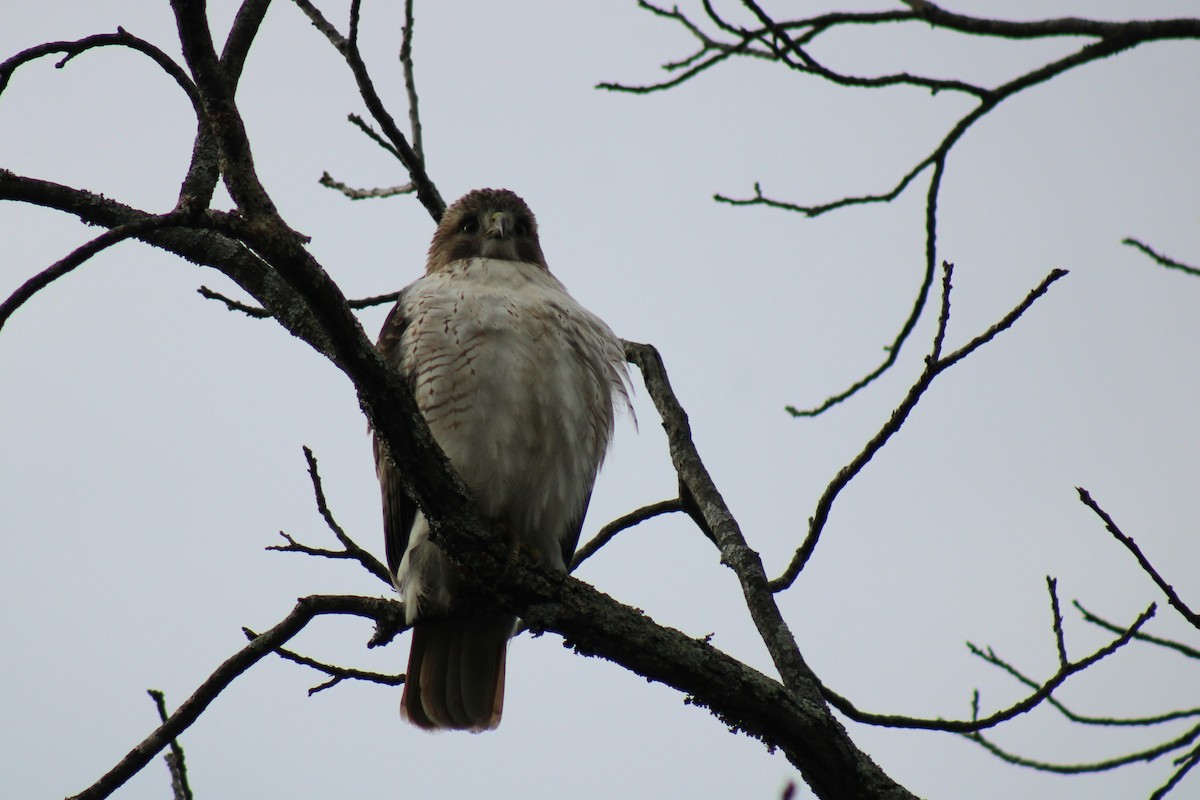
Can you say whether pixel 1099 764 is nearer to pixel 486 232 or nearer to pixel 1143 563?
pixel 1143 563

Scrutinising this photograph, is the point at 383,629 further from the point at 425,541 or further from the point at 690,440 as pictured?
the point at 690,440

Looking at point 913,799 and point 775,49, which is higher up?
point 775,49

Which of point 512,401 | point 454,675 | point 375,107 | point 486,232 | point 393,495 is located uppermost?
point 486,232

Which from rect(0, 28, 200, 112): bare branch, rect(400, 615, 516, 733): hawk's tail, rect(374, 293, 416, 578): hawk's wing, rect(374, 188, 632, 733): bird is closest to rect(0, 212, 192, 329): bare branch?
rect(0, 28, 200, 112): bare branch

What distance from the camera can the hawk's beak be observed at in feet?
17.1

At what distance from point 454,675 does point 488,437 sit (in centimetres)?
95

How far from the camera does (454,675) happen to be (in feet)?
14.1

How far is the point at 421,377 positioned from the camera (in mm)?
4086

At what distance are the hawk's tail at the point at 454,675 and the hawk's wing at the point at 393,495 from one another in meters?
0.32

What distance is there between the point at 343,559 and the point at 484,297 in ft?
4.25

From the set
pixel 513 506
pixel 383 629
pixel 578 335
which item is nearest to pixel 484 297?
pixel 578 335

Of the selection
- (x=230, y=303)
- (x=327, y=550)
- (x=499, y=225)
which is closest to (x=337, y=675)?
(x=327, y=550)

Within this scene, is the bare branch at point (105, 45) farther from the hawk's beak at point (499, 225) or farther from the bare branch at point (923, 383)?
the hawk's beak at point (499, 225)

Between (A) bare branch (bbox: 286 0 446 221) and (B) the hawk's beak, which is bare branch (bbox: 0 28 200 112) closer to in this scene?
(A) bare branch (bbox: 286 0 446 221)
